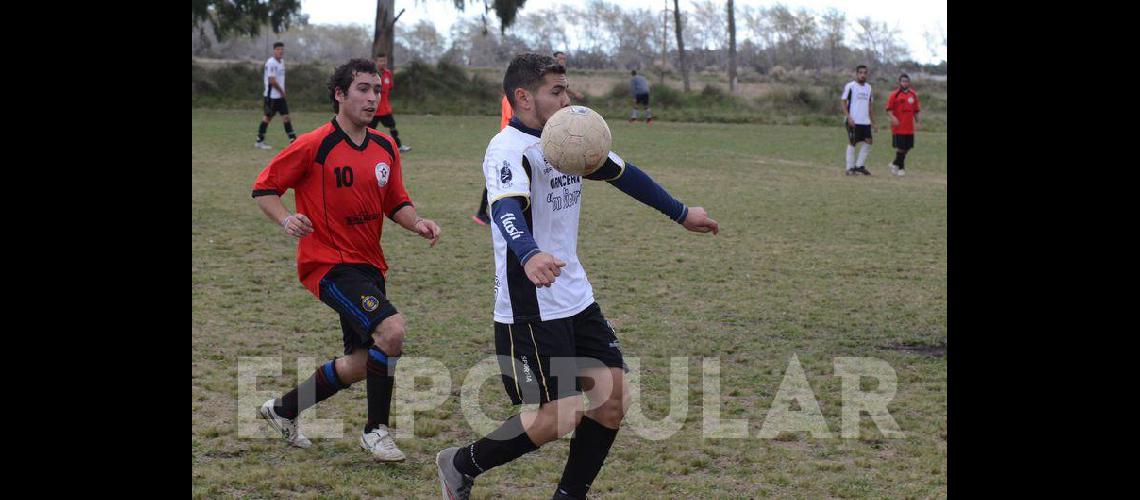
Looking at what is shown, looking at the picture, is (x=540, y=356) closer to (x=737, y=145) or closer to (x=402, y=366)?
(x=402, y=366)

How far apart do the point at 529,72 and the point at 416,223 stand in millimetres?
1306

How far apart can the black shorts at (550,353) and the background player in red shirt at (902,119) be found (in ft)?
49.7

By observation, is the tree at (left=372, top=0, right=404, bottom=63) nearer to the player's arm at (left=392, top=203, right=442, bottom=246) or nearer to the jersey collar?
the player's arm at (left=392, top=203, right=442, bottom=246)

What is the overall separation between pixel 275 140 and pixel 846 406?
59.8 ft

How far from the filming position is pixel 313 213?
521 centimetres

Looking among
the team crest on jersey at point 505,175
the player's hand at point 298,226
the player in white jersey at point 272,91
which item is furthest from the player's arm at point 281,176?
the player in white jersey at point 272,91

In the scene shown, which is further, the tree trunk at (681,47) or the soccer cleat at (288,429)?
the tree trunk at (681,47)

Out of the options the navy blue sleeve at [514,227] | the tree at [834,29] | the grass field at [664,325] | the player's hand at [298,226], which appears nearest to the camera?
the navy blue sleeve at [514,227]

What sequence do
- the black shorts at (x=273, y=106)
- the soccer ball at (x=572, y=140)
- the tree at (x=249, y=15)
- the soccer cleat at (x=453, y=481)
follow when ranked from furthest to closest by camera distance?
the tree at (x=249, y=15) < the black shorts at (x=273, y=106) < the soccer cleat at (x=453, y=481) < the soccer ball at (x=572, y=140)

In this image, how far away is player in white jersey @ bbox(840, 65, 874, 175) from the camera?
60.9 ft

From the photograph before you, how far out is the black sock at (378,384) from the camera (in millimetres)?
5137

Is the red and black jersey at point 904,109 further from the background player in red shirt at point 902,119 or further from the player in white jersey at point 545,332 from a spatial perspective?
the player in white jersey at point 545,332

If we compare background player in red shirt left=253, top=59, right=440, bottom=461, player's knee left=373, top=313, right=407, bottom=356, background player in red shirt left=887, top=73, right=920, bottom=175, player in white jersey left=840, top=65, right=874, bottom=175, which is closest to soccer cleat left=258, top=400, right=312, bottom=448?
background player in red shirt left=253, top=59, right=440, bottom=461

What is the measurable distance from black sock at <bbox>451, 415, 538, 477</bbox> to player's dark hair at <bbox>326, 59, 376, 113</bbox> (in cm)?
183
